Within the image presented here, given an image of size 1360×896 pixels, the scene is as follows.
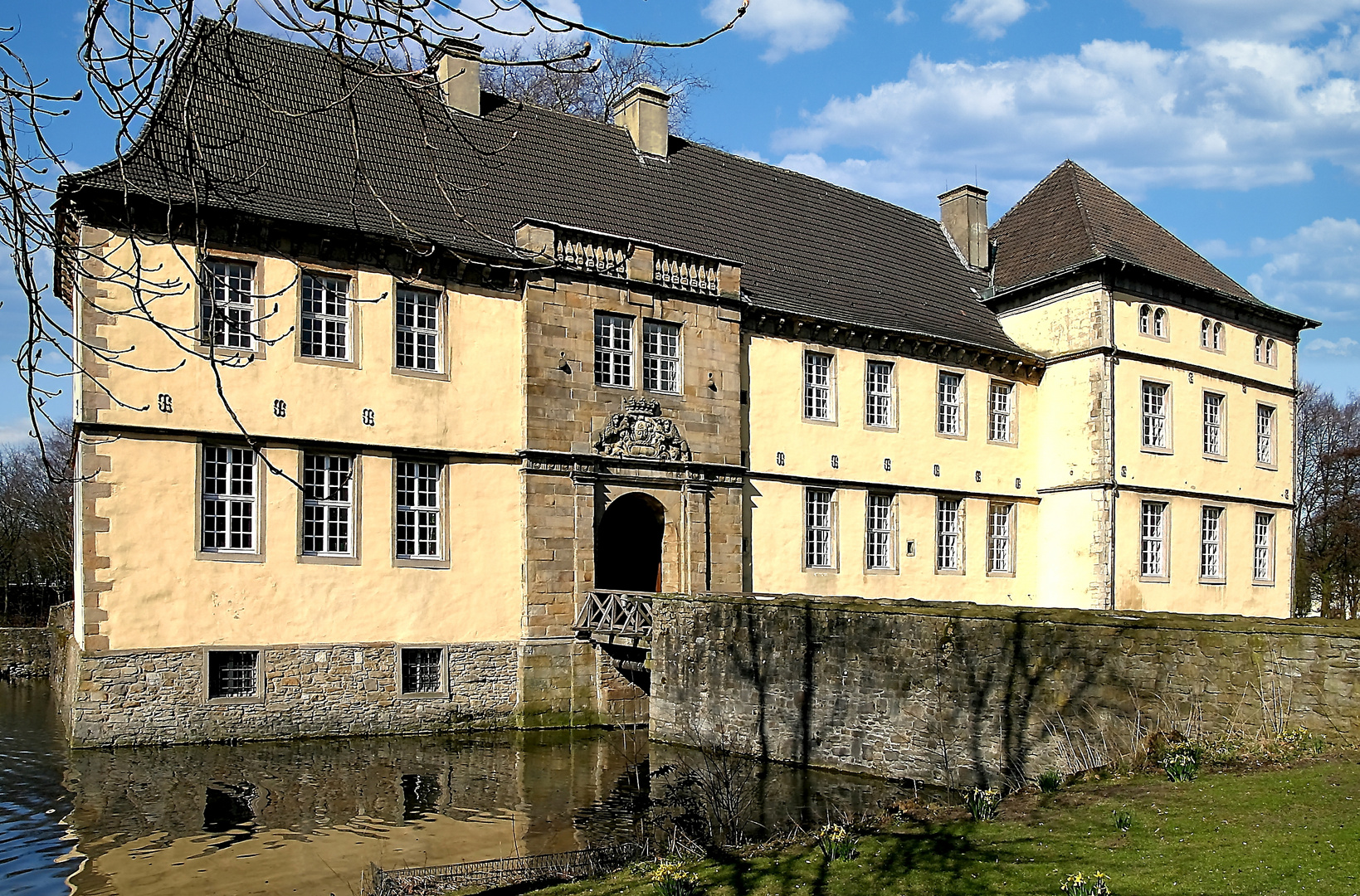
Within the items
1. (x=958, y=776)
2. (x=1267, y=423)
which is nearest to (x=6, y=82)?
(x=958, y=776)

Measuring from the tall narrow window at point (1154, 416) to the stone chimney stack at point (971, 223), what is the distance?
5.22 metres

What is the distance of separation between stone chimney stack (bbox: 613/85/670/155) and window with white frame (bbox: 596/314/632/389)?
585cm

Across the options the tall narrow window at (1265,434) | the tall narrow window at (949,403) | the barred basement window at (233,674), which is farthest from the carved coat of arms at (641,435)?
the tall narrow window at (1265,434)

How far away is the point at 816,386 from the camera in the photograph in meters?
23.3

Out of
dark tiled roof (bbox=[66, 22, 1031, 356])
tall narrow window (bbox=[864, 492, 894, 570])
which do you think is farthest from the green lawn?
tall narrow window (bbox=[864, 492, 894, 570])

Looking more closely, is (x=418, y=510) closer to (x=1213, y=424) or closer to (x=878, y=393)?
(x=878, y=393)

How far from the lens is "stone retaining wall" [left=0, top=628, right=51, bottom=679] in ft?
99.7

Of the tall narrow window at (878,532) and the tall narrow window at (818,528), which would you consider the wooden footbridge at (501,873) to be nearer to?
the tall narrow window at (818,528)

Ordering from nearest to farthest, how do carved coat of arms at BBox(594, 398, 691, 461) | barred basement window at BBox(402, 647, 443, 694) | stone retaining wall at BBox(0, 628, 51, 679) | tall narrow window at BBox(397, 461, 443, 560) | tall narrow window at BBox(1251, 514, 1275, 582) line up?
barred basement window at BBox(402, 647, 443, 694)
tall narrow window at BBox(397, 461, 443, 560)
carved coat of arms at BBox(594, 398, 691, 461)
tall narrow window at BBox(1251, 514, 1275, 582)
stone retaining wall at BBox(0, 628, 51, 679)

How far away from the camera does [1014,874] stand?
24.9 ft

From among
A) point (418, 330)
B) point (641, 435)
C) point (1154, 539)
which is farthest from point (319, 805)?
point (1154, 539)

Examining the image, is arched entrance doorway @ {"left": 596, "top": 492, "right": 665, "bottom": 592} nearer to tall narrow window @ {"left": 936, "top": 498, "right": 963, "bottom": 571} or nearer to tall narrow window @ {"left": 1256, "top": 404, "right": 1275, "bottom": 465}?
tall narrow window @ {"left": 936, "top": 498, "right": 963, "bottom": 571}

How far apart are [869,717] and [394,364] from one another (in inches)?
360

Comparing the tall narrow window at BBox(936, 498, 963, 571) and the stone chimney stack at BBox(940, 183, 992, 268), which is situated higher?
the stone chimney stack at BBox(940, 183, 992, 268)
